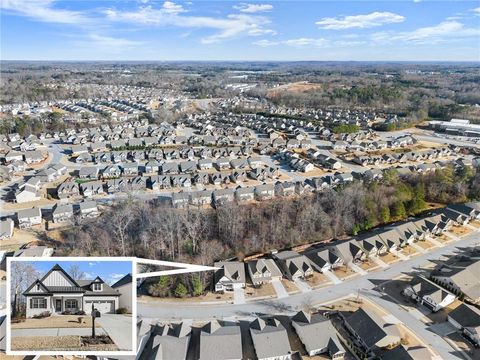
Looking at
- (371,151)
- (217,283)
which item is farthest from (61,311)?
(371,151)

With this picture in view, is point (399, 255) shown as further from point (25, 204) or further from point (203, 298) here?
point (25, 204)

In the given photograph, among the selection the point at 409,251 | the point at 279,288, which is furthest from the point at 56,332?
the point at 409,251

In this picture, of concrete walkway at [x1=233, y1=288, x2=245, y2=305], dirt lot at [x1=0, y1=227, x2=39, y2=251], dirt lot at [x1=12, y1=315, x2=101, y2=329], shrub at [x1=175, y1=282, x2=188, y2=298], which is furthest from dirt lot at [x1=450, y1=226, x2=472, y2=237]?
dirt lot at [x1=0, y1=227, x2=39, y2=251]

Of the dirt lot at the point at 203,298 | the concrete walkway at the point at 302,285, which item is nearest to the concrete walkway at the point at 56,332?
the dirt lot at the point at 203,298

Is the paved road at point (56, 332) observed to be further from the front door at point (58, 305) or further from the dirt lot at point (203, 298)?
the dirt lot at point (203, 298)

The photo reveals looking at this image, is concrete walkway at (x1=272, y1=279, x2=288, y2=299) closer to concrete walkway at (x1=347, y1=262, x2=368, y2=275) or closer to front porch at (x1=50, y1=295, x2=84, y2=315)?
concrete walkway at (x1=347, y1=262, x2=368, y2=275)
